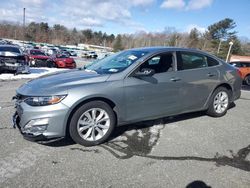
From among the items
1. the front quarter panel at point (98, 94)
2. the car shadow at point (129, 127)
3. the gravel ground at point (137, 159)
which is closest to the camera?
the gravel ground at point (137, 159)

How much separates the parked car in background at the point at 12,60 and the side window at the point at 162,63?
33.7ft

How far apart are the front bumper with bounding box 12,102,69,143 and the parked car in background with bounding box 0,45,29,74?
10.2m

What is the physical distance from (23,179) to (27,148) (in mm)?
926

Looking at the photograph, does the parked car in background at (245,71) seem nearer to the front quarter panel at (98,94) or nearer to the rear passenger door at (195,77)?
the rear passenger door at (195,77)

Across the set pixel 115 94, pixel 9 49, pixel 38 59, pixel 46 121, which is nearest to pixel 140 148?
pixel 115 94

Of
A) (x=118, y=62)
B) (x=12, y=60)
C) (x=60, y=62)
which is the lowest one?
(x=60, y=62)

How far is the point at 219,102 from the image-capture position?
6.10 m

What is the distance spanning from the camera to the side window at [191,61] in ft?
17.3

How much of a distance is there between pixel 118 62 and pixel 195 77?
5.26ft

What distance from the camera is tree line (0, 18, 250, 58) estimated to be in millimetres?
64662

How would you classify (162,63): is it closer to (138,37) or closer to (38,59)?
(38,59)

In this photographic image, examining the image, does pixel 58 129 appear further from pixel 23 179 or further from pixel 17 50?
pixel 17 50

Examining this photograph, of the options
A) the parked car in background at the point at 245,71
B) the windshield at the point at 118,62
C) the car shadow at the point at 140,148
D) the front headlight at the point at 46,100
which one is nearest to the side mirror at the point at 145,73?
the windshield at the point at 118,62

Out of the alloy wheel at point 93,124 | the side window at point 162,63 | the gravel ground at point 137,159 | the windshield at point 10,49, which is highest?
the side window at point 162,63
